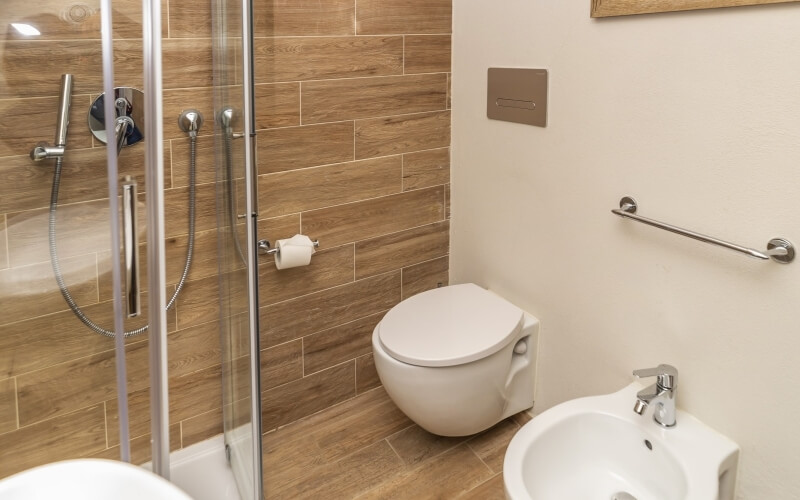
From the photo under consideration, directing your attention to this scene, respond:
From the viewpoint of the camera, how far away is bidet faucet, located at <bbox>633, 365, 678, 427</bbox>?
1464mm

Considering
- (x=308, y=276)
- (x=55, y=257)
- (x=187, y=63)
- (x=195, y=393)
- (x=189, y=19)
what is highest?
(x=189, y=19)

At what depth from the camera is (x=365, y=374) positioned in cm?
236

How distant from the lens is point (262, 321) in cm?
205

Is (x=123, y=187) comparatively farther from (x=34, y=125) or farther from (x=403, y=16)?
(x=403, y=16)

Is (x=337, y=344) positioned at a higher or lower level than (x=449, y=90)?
lower

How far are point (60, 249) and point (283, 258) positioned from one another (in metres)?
0.72

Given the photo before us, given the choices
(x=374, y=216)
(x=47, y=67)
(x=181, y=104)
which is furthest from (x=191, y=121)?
(x=374, y=216)

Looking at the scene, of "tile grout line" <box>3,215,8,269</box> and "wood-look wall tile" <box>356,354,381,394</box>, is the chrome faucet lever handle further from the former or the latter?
"tile grout line" <box>3,215,8,269</box>

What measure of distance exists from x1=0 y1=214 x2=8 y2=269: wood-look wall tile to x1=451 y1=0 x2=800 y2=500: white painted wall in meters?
1.46

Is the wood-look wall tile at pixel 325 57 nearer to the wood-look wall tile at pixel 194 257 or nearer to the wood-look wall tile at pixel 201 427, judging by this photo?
the wood-look wall tile at pixel 194 257

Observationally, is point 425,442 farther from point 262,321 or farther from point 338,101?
point 338,101

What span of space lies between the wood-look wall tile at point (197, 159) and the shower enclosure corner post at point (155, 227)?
565 millimetres

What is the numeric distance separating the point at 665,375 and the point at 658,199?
0.45 metres

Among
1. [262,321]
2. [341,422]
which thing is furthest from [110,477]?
[341,422]
